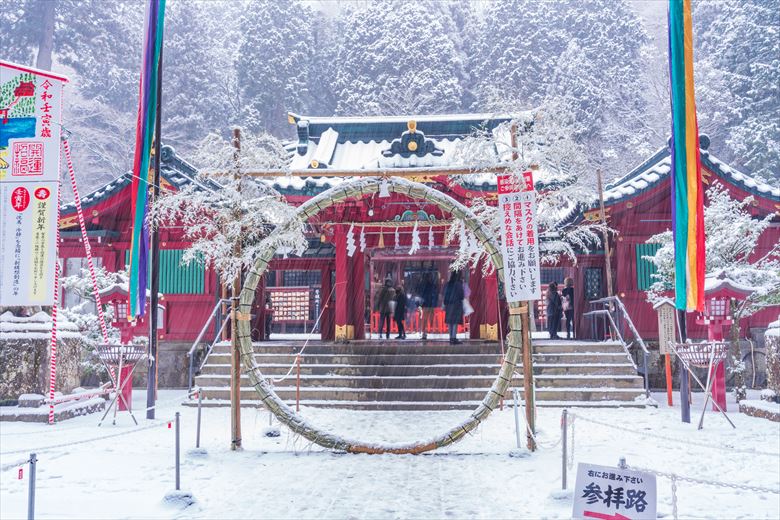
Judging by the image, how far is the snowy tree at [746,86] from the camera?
94.1 feet

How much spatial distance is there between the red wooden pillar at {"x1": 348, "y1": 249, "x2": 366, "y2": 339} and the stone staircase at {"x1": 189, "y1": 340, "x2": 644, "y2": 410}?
1.94 metres

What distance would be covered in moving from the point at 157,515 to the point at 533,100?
31572 mm

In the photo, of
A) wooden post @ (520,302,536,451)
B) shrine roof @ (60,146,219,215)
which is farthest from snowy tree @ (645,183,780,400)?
shrine roof @ (60,146,219,215)

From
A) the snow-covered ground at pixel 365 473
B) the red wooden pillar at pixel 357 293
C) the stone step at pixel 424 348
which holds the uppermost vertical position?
the red wooden pillar at pixel 357 293

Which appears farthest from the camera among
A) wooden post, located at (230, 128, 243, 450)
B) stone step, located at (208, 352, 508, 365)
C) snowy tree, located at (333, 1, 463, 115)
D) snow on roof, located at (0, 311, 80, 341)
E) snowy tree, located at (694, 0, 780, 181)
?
snowy tree, located at (333, 1, 463, 115)

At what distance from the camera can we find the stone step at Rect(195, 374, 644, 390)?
1235 cm

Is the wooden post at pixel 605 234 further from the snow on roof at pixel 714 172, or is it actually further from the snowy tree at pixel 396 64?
the snowy tree at pixel 396 64

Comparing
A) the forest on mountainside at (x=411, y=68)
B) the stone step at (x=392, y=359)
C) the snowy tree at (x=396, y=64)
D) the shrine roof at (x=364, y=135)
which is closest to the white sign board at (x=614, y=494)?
the stone step at (x=392, y=359)

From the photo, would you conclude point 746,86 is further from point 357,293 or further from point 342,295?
point 342,295

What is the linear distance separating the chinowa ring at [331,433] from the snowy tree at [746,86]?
26211 mm

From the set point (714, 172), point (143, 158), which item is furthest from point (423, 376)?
point (714, 172)

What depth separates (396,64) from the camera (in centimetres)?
3681

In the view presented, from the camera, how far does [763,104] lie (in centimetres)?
3031

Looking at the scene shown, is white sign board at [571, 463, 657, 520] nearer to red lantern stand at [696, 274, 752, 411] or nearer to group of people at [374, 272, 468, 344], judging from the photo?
red lantern stand at [696, 274, 752, 411]
